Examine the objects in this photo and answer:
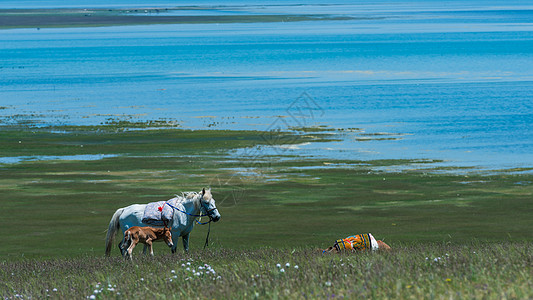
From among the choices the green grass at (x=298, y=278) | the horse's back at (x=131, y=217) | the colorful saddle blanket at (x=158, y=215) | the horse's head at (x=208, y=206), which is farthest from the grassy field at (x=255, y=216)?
the horse's back at (x=131, y=217)

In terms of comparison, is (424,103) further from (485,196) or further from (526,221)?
(526,221)

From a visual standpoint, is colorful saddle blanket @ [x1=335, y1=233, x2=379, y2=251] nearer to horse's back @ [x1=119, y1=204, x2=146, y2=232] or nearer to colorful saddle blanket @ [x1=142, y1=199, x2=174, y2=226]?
colorful saddle blanket @ [x1=142, y1=199, x2=174, y2=226]

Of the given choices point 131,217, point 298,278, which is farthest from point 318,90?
point 298,278

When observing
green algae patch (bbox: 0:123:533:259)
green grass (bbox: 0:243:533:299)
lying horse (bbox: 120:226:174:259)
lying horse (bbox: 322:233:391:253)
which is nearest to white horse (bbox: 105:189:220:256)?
lying horse (bbox: 120:226:174:259)

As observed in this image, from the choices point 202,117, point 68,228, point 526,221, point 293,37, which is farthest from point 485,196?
point 293,37

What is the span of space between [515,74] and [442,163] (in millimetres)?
58359

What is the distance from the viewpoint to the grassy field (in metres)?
10.2

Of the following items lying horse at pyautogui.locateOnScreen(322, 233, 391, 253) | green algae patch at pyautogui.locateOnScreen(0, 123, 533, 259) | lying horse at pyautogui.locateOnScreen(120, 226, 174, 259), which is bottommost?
green algae patch at pyautogui.locateOnScreen(0, 123, 533, 259)

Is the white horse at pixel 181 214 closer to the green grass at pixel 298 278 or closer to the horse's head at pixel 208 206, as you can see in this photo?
the horse's head at pixel 208 206

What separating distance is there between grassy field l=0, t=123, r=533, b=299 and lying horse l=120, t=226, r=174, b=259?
2.10 ft

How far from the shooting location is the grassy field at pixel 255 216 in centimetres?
1018

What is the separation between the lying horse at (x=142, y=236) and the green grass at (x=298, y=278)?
7.33 feet

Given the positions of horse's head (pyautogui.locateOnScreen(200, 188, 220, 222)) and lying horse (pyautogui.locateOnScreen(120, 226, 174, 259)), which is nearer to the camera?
lying horse (pyautogui.locateOnScreen(120, 226, 174, 259))

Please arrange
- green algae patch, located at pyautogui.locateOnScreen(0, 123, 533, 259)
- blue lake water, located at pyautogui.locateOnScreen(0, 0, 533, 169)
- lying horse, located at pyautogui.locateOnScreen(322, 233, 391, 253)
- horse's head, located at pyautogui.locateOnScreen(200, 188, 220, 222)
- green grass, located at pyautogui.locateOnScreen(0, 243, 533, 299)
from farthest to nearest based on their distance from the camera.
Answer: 1. blue lake water, located at pyautogui.locateOnScreen(0, 0, 533, 169)
2. green algae patch, located at pyautogui.locateOnScreen(0, 123, 533, 259)
3. horse's head, located at pyautogui.locateOnScreen(200, 188, 220, 222)
4. lying horse, located at pyautogui.locateOnScreen(322, 233, 391, 253)
5. green grass, located at pyautogui.locateOnScreen(0, 243, 533, 299)
